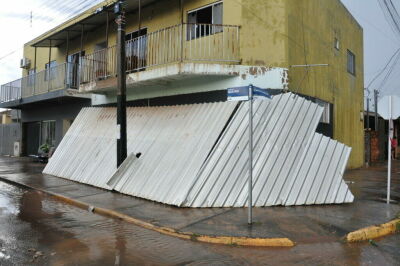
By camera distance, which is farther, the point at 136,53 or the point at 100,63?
the point at 100,63

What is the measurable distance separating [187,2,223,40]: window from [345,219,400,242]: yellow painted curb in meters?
6.91

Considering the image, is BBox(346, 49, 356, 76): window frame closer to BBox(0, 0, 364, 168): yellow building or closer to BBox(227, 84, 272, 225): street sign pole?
BBox(0, 0, 364, 168): yellow building

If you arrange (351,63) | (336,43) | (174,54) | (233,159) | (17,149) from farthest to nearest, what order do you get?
(17,149) → (351,63) → (336,43) → (174,54) → (233,159)

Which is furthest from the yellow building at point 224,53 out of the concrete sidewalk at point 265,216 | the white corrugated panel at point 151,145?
the concrete sidewalk at point 265,216

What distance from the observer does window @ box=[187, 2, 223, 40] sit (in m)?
11.1

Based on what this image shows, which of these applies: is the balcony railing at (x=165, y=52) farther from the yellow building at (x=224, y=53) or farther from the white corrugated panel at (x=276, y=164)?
the white corrugated panel at (x=276, y=164)

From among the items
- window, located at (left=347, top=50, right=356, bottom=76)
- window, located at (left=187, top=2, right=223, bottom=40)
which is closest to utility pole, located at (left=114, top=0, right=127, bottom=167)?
window, located at (left=187, top=2, right=223, bottom=40)

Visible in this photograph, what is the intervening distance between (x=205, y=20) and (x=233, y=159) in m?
5.19

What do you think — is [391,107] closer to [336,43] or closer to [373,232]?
[373,232]

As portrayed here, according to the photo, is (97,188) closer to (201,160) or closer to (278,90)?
(201,160)

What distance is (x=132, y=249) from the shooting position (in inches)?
217

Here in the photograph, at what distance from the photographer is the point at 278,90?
34.1 ft

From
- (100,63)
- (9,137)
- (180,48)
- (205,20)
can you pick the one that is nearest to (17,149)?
(9,137)

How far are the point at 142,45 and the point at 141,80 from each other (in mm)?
2085
